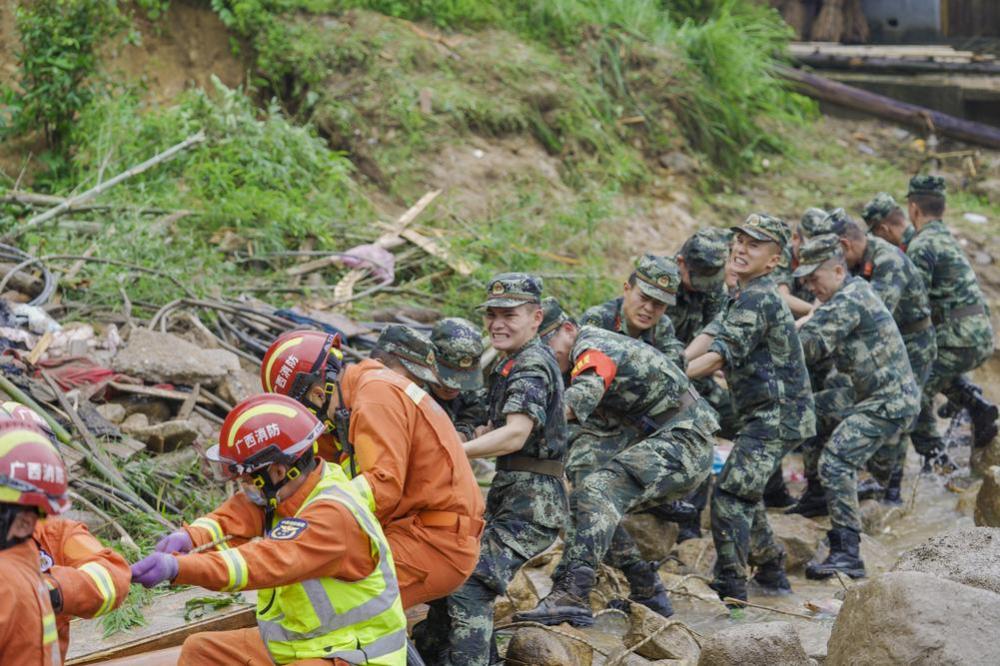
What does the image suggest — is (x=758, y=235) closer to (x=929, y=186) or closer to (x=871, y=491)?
(x=871, y=491)

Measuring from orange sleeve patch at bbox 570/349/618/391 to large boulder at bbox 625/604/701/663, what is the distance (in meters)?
1.12

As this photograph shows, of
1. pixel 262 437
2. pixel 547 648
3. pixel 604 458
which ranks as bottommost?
pixel 547 648

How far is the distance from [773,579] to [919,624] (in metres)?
3.00

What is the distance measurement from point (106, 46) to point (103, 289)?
4086 mm

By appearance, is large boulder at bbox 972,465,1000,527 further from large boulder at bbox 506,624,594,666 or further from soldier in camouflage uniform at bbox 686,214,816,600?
large boulder at bbox 506,624,594,666

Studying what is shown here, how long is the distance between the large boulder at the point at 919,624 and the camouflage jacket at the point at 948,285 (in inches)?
208

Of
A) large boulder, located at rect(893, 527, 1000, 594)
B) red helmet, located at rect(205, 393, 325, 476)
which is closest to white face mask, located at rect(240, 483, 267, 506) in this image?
red helmet, located at rect(205, 393, 325, 476)

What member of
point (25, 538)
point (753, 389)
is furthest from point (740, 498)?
point (25, 538)

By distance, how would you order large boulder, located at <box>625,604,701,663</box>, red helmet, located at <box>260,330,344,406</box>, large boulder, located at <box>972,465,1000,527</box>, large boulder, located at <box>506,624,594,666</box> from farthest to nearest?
1. large boulder, located at <box>972,465,1000,527</box>
2. large boulder, located at <box>625,604,701,663</box>
3. large boulder, located at <box>506,624,594,666</box>
4. red helmet, located at <box>260,330,344,406</box>

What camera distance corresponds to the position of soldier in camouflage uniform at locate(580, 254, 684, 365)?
6.75 metres

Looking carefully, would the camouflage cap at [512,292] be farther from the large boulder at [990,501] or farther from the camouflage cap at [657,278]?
the large boulder at [990,501]

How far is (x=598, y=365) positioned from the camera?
6.05 meters

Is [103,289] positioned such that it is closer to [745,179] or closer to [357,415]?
[357,415]

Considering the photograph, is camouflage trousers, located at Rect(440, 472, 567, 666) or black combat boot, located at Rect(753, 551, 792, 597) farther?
black combat boot, located at Rect(753, 551, 792, 597)
